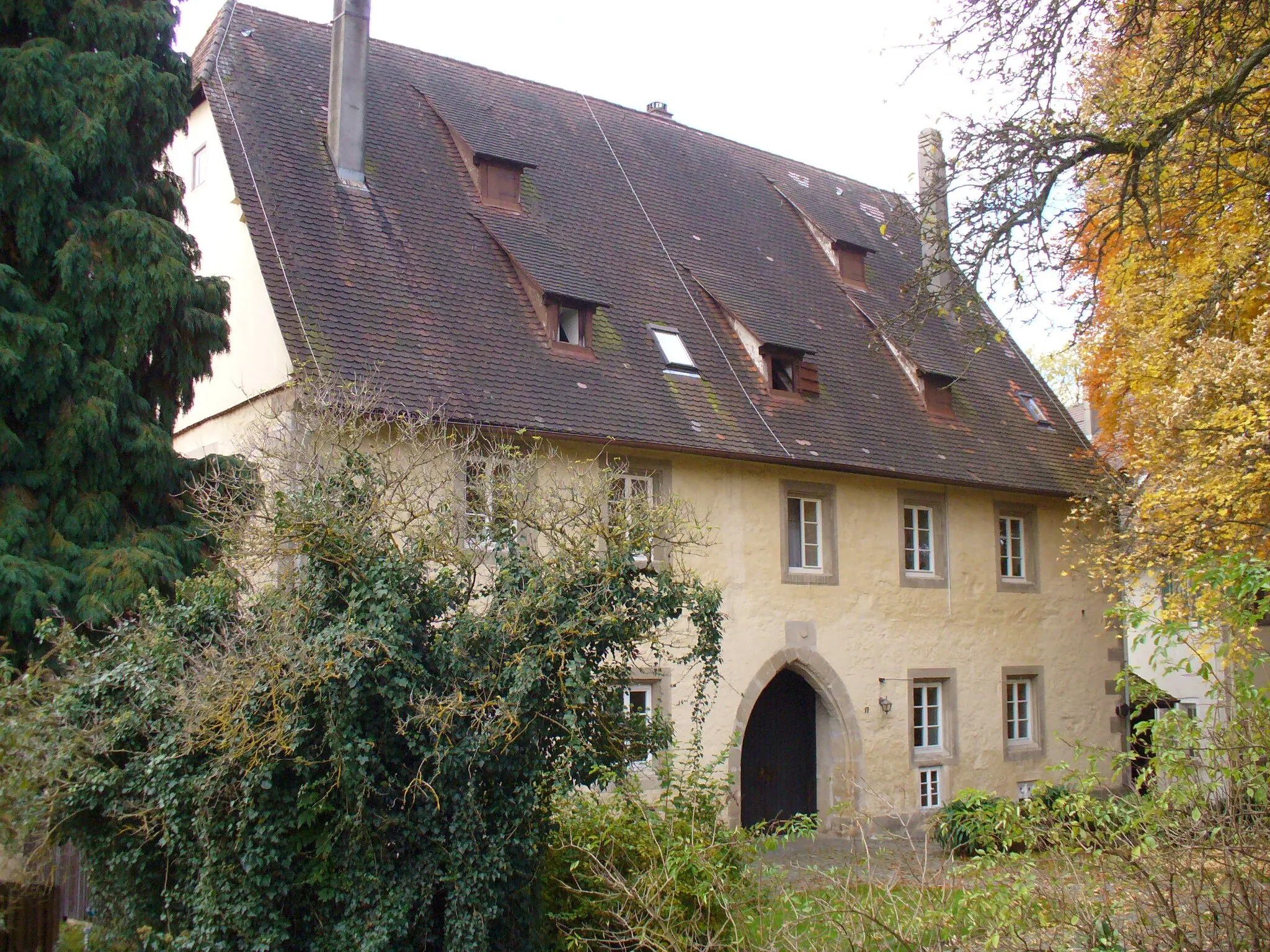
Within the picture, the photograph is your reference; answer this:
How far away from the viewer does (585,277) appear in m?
15.5

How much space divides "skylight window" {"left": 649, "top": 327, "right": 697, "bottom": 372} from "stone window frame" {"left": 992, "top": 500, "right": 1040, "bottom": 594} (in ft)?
18.6

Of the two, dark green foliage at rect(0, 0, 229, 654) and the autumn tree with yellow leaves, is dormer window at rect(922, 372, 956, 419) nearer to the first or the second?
the autumn tree with yellow leaves

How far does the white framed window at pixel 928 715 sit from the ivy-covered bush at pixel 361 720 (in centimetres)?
965

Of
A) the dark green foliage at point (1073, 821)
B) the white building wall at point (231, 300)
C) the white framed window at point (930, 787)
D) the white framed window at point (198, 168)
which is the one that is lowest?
the white framed window at point (930, 787)

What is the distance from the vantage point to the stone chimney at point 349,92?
14.9 metres

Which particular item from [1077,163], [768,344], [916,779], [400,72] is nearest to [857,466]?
[768,344]

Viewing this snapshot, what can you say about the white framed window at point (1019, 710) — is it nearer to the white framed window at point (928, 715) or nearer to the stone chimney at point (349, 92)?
the white framed window at point (928, 715)

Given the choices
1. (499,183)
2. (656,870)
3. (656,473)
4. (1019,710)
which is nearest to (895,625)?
(1019,710)

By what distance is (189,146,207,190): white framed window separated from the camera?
1471 centimetres

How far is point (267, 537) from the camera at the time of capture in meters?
7.77

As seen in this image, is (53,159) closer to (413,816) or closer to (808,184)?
(413,816)

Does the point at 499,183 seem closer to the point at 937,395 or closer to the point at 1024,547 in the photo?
the point at 937,395

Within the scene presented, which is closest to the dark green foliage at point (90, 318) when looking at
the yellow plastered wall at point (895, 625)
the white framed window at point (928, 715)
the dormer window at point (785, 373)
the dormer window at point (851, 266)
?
the yellow plastered wall at point (895, 625)

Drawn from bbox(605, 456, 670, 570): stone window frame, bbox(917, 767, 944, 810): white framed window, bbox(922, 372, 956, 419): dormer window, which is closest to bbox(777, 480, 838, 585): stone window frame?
bbox(605, 456, 670, 570): stone window frame
